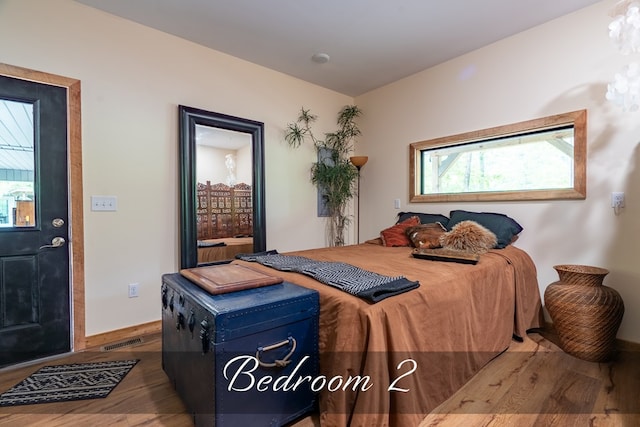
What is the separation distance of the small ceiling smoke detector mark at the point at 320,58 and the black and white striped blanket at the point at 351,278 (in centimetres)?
222

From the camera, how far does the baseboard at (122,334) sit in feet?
7.60

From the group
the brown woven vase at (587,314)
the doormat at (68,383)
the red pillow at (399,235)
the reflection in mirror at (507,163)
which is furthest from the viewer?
the red pillow at (399,235)

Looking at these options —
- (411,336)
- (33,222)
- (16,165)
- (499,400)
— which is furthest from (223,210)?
(499,400)

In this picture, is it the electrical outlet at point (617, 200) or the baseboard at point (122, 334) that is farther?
the baseboard at point (122, 334)

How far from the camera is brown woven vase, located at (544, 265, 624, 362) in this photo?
197 centimetres

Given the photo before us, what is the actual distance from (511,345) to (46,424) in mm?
2968

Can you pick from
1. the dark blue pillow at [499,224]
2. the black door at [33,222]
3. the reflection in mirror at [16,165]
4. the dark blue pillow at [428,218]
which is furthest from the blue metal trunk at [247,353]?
the dark blue pillow at [428,218]

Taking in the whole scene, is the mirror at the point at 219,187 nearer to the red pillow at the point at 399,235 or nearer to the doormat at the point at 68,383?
the doormat at the point at 68,383

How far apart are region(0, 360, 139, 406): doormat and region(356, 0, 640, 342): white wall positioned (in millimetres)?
3214

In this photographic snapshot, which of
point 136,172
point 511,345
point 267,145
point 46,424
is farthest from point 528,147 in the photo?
point 46,424

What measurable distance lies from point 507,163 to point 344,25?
6.75ft

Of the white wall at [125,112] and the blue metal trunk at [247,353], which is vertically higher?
the white wall at [125,112]

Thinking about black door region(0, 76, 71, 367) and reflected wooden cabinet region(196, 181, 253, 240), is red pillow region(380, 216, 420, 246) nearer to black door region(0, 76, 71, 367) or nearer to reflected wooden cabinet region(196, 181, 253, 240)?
reflected wooden cabinet region(196, 181, 253, 240)

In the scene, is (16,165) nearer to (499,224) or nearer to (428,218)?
(428,218)
